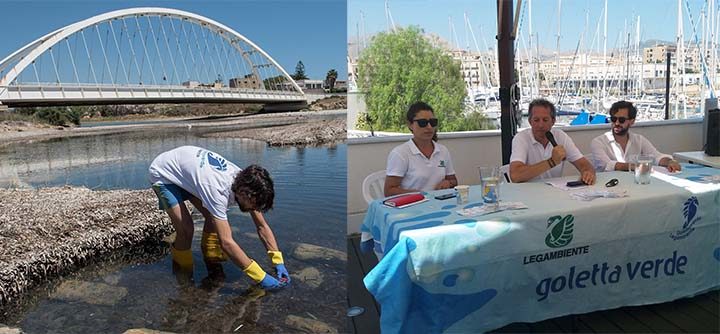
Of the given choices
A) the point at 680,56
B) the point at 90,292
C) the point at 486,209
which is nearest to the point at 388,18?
the point at 680,56

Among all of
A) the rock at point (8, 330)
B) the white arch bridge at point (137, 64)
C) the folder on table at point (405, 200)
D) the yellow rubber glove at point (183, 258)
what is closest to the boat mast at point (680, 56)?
the folder on table at point (405, 200)

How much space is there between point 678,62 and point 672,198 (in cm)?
580

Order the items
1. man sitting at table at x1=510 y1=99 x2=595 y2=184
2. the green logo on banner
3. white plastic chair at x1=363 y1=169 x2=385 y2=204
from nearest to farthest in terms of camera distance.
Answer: the green logo on banner < man sitting at table at x1=510 y1=99 x2=595 y2=184 < white plastic chair at x1=363 y1=169 x2=385 y2=204

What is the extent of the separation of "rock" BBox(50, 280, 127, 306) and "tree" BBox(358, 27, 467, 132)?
23.7 ft

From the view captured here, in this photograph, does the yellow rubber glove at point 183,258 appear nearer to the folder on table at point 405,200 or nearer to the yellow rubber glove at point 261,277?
the yellow rubber glove at point 261,277

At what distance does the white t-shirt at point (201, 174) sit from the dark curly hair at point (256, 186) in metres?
0.04

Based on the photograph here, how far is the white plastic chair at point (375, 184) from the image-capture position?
102 inches

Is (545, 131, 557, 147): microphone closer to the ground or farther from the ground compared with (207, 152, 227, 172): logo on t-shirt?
farther from the ground

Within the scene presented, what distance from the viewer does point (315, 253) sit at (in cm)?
271

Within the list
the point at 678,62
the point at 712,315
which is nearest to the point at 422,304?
the point at 712,315

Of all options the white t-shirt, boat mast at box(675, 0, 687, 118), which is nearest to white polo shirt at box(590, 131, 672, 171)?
the white t-shirt

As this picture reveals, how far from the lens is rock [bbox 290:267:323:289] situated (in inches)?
98.0

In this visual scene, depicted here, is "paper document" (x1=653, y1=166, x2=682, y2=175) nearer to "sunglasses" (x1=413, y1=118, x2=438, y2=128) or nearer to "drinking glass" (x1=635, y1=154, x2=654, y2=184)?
"drinking glass" (x1=635, y1=154, x2=654, y2=184)

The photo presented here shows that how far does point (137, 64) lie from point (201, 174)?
59 cm
